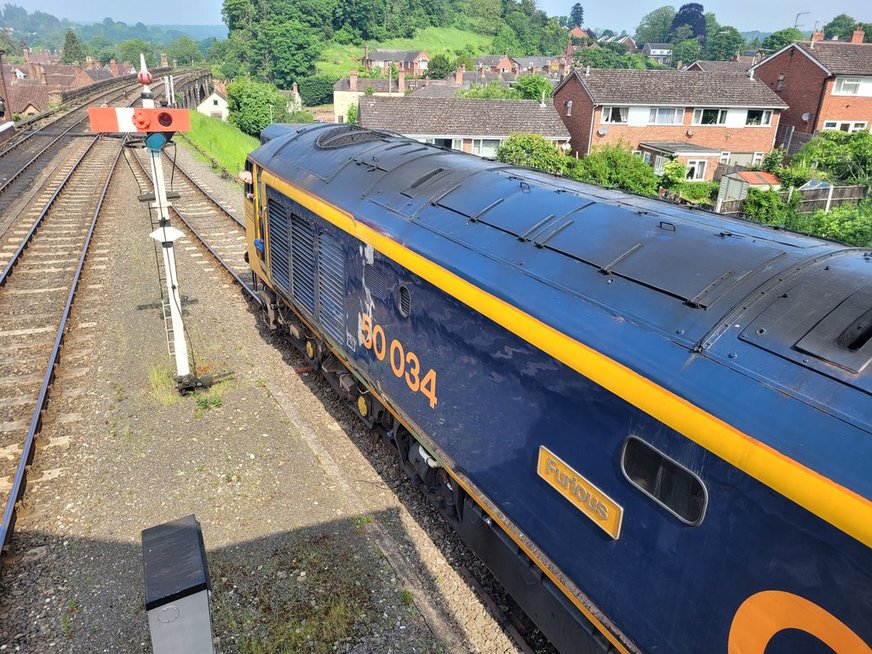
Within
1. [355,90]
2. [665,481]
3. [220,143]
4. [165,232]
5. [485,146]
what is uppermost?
[355,90]

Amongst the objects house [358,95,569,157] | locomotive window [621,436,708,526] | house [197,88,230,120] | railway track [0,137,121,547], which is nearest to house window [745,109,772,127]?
house [358,95,569,157]

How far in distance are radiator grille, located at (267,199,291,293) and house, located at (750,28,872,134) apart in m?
46.1

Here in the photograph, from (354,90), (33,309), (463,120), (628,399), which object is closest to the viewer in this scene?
(628,399)

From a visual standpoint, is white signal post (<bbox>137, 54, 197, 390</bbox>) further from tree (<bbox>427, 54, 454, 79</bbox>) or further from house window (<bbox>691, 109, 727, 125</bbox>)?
tree (<bbox>427, 54, 454, 79</bbox>)

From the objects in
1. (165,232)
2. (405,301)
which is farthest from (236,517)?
(165,232)

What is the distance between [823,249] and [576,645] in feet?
11.4

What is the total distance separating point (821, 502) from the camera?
2.83 m

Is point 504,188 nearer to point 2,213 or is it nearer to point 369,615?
point 369,615

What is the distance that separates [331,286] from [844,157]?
36.4 m

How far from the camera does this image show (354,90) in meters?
85.2

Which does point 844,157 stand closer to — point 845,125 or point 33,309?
point 845,125

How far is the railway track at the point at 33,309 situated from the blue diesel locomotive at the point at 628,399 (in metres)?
4.85

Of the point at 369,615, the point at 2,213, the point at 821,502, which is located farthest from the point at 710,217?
the point at 2,213

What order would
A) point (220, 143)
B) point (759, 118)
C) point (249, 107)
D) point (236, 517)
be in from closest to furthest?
point (236, 517), point (220, 143), point (759, 118), point (249, 107)
